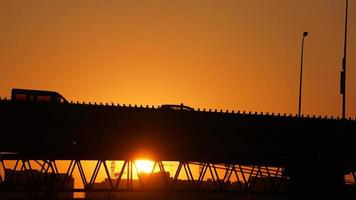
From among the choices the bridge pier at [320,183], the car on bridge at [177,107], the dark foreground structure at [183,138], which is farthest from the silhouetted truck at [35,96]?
the bridge pier at [320,183]

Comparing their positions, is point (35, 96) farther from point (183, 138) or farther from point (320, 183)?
point (320, 183)

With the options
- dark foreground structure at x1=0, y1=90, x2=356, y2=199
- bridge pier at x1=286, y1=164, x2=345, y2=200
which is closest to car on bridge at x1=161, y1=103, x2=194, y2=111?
dark foreground structure at x1=0, y1=90, x2=356, y2=199

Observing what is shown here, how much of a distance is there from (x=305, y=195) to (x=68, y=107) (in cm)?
2989

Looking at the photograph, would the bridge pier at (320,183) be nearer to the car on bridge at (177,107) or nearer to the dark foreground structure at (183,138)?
the dark foreground structure at (183,138)

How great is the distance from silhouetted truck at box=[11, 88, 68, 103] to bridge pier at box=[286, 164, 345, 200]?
29.5 meters

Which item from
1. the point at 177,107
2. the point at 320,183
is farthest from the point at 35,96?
the point at 320,183

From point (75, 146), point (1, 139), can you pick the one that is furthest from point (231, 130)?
point (1, 139)

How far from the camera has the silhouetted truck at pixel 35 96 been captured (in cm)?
7300

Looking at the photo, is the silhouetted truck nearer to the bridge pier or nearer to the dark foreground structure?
the dark foreground structure

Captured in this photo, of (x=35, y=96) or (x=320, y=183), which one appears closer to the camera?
(x=35, y=96)

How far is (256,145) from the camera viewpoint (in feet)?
263

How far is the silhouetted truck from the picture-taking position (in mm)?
73000

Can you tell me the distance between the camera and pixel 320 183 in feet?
275

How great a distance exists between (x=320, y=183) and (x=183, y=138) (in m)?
18.0
